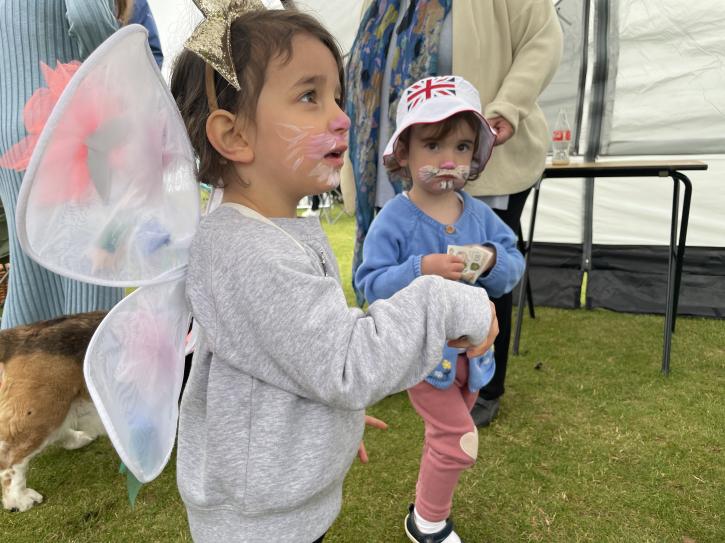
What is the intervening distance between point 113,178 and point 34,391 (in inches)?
56.4

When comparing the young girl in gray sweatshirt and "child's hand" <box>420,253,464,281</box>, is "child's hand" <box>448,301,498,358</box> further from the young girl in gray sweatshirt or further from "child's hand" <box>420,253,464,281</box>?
"child's hand" <box>420,253,464,281</box>

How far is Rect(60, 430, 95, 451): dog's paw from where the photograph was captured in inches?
86.5

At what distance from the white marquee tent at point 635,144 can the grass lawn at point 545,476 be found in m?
1.20

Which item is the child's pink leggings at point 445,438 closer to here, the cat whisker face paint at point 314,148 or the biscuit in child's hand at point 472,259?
the biscuit in child's hand at point 472,259

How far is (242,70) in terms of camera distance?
0.81 metres

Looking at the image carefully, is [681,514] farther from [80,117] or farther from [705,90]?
[705,90]

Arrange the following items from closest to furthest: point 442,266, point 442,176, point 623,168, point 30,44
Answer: point 442,266, point 442,176, point 30,44, point 623,168

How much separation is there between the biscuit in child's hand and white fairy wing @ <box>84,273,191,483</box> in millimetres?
743

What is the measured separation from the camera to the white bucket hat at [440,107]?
138 centimetres

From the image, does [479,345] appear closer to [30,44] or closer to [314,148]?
[314,148]

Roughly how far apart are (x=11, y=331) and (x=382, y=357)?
5.49 feet

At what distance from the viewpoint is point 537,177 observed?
200 centimetres

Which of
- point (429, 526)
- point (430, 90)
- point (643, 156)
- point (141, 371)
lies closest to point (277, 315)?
point (141, 371)

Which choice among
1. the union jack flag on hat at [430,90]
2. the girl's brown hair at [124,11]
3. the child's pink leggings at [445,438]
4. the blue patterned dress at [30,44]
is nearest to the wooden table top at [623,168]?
the union jack flag on hat at [430,90]
